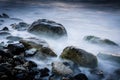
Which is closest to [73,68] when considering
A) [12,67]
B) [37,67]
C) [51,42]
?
[37,67]

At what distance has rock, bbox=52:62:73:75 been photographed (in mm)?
4840

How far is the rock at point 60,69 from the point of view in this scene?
484cm

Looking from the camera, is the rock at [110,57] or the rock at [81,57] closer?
the rock at [81,57]

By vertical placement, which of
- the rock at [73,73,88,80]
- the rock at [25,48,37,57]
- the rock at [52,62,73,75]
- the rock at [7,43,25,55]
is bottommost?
the rock at [73,73,88,80]

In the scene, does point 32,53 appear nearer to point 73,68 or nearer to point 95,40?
point 73,68

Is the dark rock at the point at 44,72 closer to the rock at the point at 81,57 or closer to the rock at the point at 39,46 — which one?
the rock at the point at 81,57

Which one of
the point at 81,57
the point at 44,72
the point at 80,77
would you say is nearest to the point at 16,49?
the point at 44,72

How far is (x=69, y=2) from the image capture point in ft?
81.7

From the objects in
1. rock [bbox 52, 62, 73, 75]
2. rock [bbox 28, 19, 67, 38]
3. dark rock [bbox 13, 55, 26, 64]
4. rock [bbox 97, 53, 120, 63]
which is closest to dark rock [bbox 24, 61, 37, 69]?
dark rock [bbox 13, 55, 26, 64]

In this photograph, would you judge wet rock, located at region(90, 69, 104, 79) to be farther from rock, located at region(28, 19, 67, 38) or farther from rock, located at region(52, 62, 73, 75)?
rock, located at region(28, 19, 67, 38)

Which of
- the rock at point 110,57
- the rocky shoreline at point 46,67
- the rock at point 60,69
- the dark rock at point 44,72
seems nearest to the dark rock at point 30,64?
the rocky shoreline at point 46,67

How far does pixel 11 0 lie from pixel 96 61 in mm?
20972

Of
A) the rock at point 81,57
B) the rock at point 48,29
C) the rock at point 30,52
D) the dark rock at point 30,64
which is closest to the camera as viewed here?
the dark rock at point 30,64

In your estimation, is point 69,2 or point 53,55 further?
point 69,2
